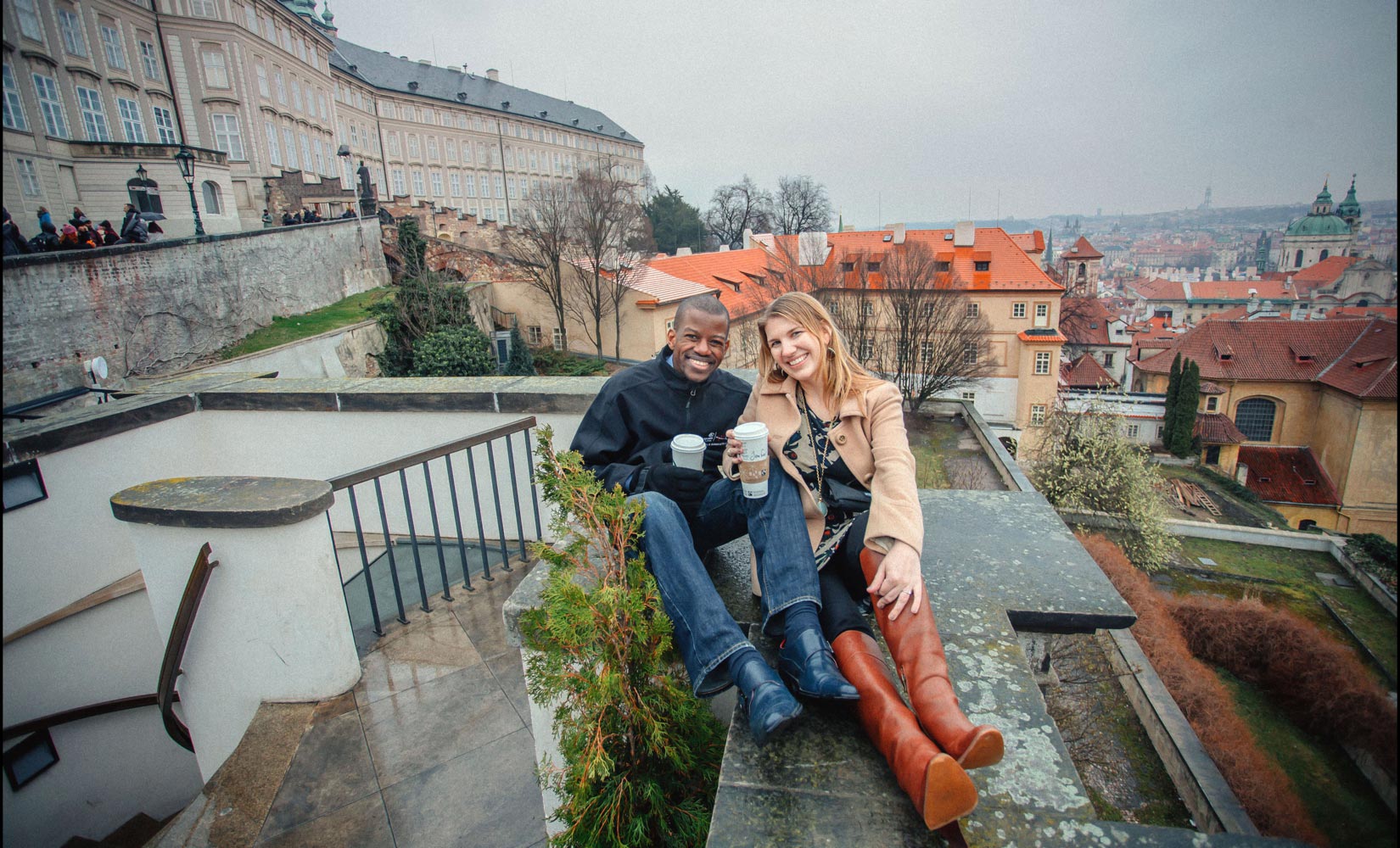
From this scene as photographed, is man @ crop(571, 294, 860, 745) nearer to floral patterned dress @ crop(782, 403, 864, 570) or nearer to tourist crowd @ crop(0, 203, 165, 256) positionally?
floral patterned dress @ crop(782, 403, 864, 570)

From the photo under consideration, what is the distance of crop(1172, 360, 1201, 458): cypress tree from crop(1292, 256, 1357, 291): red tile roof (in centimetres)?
3466

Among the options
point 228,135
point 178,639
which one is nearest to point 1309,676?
point 178,639

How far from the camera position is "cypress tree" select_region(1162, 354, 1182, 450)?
2944 cm

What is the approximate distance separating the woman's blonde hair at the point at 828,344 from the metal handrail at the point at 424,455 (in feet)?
6.80

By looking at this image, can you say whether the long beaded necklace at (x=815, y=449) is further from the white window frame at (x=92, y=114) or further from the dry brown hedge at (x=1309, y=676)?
the white window frame at (x=92, y=114)

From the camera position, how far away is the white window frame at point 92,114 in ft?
51.9

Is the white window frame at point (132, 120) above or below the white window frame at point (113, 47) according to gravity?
below

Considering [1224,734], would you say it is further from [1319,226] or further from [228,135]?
[228,135]

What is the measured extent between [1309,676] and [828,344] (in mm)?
1633

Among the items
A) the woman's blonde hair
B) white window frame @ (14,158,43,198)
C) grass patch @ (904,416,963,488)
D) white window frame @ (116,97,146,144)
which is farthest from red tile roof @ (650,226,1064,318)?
the woman's blonde hair

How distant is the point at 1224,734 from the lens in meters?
2.25

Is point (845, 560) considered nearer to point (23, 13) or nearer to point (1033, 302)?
point (23, 13)

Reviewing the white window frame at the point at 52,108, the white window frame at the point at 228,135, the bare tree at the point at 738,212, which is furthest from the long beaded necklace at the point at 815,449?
the bare tree at the point at 738,212

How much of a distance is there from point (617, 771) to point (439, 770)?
1.42 m
